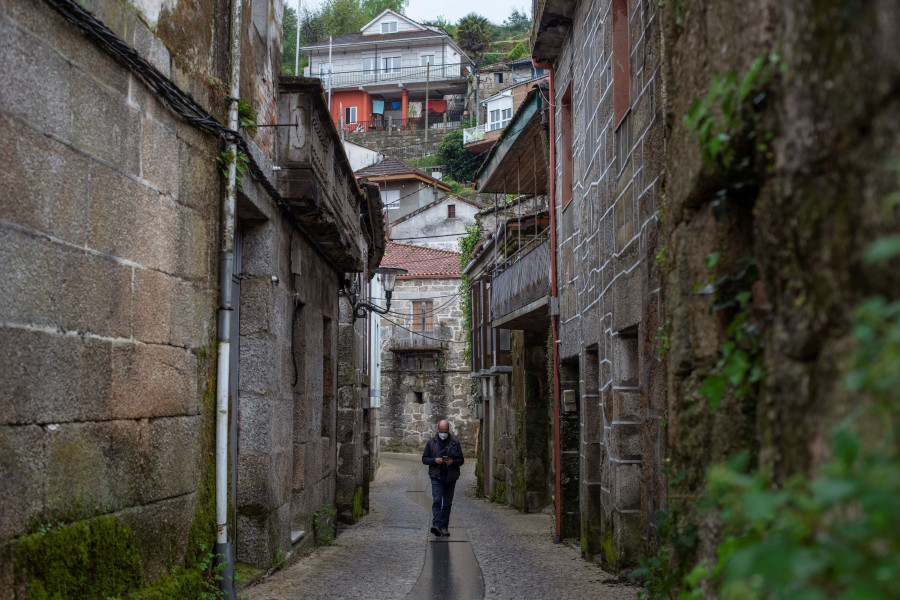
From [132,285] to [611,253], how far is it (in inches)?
177

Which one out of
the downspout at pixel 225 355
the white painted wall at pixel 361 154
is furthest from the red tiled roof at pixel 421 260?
the downspout at pixel 225 355

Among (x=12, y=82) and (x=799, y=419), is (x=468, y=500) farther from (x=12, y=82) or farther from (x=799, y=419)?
(x=799, y=419)

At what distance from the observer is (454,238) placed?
37.7 metres

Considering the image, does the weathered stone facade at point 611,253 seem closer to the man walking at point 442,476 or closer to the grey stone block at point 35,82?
the man walking at point 442,476

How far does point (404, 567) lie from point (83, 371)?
510cm

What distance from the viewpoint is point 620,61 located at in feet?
25.6

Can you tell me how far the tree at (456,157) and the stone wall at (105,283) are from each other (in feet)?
150

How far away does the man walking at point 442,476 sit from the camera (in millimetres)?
11719

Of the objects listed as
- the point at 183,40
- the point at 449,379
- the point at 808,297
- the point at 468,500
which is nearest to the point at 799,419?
the point at 808,297

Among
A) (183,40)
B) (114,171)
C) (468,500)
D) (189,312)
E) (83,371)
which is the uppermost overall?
(183,40)

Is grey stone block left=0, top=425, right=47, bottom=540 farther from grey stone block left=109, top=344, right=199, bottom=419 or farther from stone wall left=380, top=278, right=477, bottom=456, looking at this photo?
stone wall left=380, top=278, right=477, bottom=456

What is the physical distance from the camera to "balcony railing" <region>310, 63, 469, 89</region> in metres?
59.8

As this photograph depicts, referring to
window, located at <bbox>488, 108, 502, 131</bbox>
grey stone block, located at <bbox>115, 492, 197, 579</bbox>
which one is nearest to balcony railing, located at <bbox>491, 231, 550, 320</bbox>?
grey stone block, located at <bbox>115, 492, 197, 579</bbox>

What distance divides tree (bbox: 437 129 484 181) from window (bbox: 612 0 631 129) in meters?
43.4
